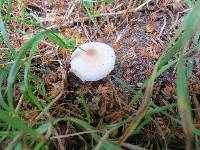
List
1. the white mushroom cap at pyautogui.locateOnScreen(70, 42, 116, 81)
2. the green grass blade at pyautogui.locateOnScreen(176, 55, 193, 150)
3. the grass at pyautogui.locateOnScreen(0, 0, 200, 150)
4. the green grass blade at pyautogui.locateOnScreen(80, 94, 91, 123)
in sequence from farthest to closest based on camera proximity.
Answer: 1. the white mushroom cap at pyautogui.locateOnScreen(70, 42, 116, 81)
2. the green grass blade at pyautogui.locateOnScreen(80, 94, 91, 123)
3. the grass at pyautogui.locateOnScreen(0, 0, 200, 150)
4. the green grass blade at pyautogui.locateOnScreen(176, 55, 193, 150)

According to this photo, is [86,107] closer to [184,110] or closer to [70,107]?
[70,107]

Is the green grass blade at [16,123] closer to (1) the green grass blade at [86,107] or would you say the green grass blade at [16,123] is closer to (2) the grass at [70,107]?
(2) the grass at [70,107]

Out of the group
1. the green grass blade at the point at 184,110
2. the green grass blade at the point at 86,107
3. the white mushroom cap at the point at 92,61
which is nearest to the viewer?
the green grass blade at the point at 184,110

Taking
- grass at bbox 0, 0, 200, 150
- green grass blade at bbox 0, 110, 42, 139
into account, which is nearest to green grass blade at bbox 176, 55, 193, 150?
grass at bbox 0, 0, 200, 150

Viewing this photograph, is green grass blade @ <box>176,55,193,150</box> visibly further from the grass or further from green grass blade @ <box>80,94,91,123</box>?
green grass blade @ <box>80,94,91,123</box>

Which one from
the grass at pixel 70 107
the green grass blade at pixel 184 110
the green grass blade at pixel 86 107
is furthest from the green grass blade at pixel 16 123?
the green grass blade at pixel 184 110

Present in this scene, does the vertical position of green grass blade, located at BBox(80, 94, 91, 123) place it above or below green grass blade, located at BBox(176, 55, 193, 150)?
below

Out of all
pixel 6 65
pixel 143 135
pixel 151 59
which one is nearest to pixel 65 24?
pixel 6 65
